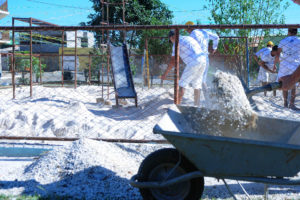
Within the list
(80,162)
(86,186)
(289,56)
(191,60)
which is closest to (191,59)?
(191,60)

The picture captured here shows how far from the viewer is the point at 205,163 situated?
7.52ft

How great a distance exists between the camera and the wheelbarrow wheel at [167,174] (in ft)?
8.04

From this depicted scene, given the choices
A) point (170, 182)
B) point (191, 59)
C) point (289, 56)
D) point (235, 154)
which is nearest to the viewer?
point (235, 154)

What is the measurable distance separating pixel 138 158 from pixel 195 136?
167 centimetres

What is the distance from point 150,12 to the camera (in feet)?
80.1

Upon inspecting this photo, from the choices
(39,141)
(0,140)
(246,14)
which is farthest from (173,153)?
(246,14)

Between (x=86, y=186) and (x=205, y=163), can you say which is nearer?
(x=205, y=163)

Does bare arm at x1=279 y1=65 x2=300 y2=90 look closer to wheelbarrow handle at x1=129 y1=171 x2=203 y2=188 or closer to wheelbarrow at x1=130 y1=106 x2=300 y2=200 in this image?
wheelbarrow at x1=130 y1=106 x2=300 y2=200

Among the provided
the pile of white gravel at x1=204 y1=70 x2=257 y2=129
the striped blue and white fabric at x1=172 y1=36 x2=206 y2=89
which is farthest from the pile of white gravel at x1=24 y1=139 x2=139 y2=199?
the striped blue and white fabric at x1=172 y1=36 x2=206 y2=89

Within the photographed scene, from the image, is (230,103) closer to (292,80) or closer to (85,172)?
(292,80)

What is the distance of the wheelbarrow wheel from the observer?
96.5 inches

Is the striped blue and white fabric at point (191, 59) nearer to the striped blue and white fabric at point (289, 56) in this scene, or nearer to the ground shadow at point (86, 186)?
the striped blue and white fabric at point (289, 56)

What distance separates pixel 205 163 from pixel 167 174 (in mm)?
343

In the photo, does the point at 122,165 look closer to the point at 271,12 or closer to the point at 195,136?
the point at 195,136
